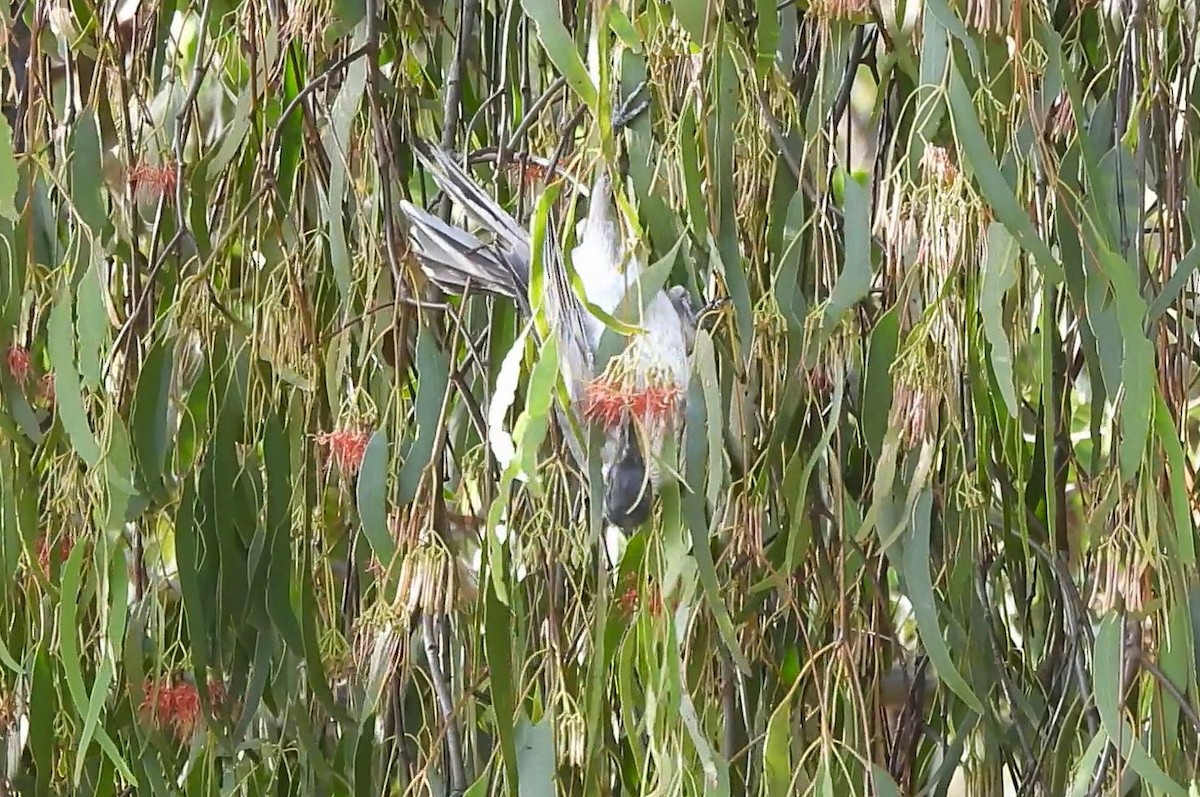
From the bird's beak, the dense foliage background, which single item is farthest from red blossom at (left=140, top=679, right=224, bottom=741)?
the bird's beak

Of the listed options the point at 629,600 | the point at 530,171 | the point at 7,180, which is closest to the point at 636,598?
the point at 629,600

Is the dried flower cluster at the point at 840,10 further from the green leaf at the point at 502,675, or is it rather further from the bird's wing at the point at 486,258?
the green leaf at the point at 502,675

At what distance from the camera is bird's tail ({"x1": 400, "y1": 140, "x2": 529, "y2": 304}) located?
1.84 ft

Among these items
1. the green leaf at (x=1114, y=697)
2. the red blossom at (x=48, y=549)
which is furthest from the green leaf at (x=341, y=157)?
the green leaf at (x=1114, y=697)

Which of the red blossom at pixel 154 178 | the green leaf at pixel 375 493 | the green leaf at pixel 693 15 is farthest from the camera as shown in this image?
the red blossom at pixel 154 178

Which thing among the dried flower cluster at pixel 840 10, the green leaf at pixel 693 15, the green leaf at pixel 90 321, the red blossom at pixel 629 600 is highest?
the dried flower cluster at pixel 840 10

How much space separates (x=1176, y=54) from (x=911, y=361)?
0.29 meters

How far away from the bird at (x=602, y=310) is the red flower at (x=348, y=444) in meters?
0.09

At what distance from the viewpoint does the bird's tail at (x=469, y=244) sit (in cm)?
56

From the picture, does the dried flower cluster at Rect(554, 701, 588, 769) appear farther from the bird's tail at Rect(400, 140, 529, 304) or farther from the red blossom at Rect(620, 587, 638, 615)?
the bird's tail at Rect(400, 140, 529, 304)

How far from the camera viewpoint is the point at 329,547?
74 cm

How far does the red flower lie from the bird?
0.09 metres

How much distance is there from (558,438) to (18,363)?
0.31 m

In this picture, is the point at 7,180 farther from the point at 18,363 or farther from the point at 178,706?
the point at 178,706
